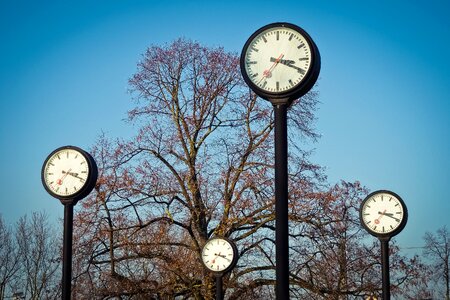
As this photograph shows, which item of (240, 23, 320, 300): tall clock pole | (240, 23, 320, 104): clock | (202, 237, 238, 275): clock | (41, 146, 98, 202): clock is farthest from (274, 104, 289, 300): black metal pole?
(202, 237, 238, 275): clock

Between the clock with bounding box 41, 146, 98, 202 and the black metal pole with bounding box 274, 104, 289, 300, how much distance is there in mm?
3293

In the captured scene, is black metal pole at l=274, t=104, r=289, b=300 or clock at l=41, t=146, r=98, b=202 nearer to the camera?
black metal pole at l=274, t=104, r=289, b=300

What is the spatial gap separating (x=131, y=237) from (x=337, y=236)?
562cm

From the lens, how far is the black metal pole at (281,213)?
19.5 feet

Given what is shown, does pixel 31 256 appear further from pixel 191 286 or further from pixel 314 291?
pixel 314 291

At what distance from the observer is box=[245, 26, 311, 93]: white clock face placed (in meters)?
6.28

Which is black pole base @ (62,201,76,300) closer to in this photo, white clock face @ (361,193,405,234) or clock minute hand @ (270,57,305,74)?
clock minute hand @ (270,57,305,74)

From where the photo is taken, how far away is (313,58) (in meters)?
6.26

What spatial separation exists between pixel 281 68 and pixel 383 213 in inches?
266

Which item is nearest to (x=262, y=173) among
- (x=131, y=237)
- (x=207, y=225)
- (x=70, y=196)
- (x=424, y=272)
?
(x=207, y=225)

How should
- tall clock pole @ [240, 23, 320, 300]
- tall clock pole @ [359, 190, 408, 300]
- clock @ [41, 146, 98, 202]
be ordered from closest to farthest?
tall clock pole @ [240, 23, 320, 300], clock @ [41, 146, 98, 202], tall clock pole @ [359, 190, 408, 300]

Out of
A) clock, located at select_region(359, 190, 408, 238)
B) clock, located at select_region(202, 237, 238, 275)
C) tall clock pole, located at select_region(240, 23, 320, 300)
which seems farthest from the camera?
clock, located at select_region(202, 237, 238, 275)

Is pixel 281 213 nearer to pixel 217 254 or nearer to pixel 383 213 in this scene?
pixel 383 213

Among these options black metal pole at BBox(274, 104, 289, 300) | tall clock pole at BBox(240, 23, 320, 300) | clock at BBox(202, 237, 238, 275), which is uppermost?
tall clock pole at BBox(240, 23, 320, 300)
